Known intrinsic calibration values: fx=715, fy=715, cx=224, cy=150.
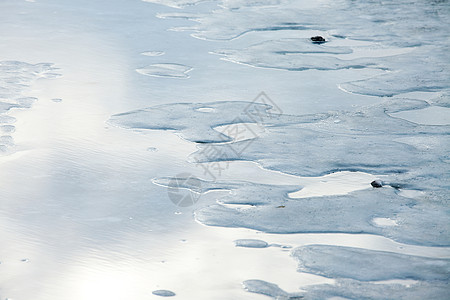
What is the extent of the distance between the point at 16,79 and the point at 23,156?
1.37 m

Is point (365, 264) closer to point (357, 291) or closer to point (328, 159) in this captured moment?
point (357, 291)

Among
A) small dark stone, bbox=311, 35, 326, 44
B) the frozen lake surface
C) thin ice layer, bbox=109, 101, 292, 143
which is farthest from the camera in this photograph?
small dark stone, bbox=311, 35, 326, 44

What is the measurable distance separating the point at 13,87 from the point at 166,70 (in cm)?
105

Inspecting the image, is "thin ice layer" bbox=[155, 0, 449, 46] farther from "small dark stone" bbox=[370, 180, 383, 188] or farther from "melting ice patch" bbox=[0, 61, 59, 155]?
"small dark stone" bbox=[370, 180, 383, 188]

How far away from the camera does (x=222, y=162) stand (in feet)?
11.5

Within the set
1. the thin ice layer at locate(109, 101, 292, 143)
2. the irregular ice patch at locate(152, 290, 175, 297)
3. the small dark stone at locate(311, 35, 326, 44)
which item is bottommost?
the thin ice layer at locate(109, 101, 292, 143)

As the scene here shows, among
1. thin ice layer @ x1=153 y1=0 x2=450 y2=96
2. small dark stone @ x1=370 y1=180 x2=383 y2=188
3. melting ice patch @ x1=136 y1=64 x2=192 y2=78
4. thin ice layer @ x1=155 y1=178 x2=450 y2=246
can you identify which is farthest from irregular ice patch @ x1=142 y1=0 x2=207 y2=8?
small dark stone @ x1=370 y1=180 x2=383 y2=188

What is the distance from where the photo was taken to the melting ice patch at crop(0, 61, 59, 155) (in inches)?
149

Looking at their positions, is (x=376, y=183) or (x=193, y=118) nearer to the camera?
(x=376, y=183)

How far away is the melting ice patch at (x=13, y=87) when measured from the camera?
3772 millimetres

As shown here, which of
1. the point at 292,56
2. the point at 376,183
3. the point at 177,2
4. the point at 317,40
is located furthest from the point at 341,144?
the point at 177,2

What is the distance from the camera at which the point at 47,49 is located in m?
5.52

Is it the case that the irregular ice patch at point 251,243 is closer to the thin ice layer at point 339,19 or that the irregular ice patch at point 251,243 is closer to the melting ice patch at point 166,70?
the melting ice patch at point 166,70

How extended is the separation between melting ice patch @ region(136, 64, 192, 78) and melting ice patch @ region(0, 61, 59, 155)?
622 mm
